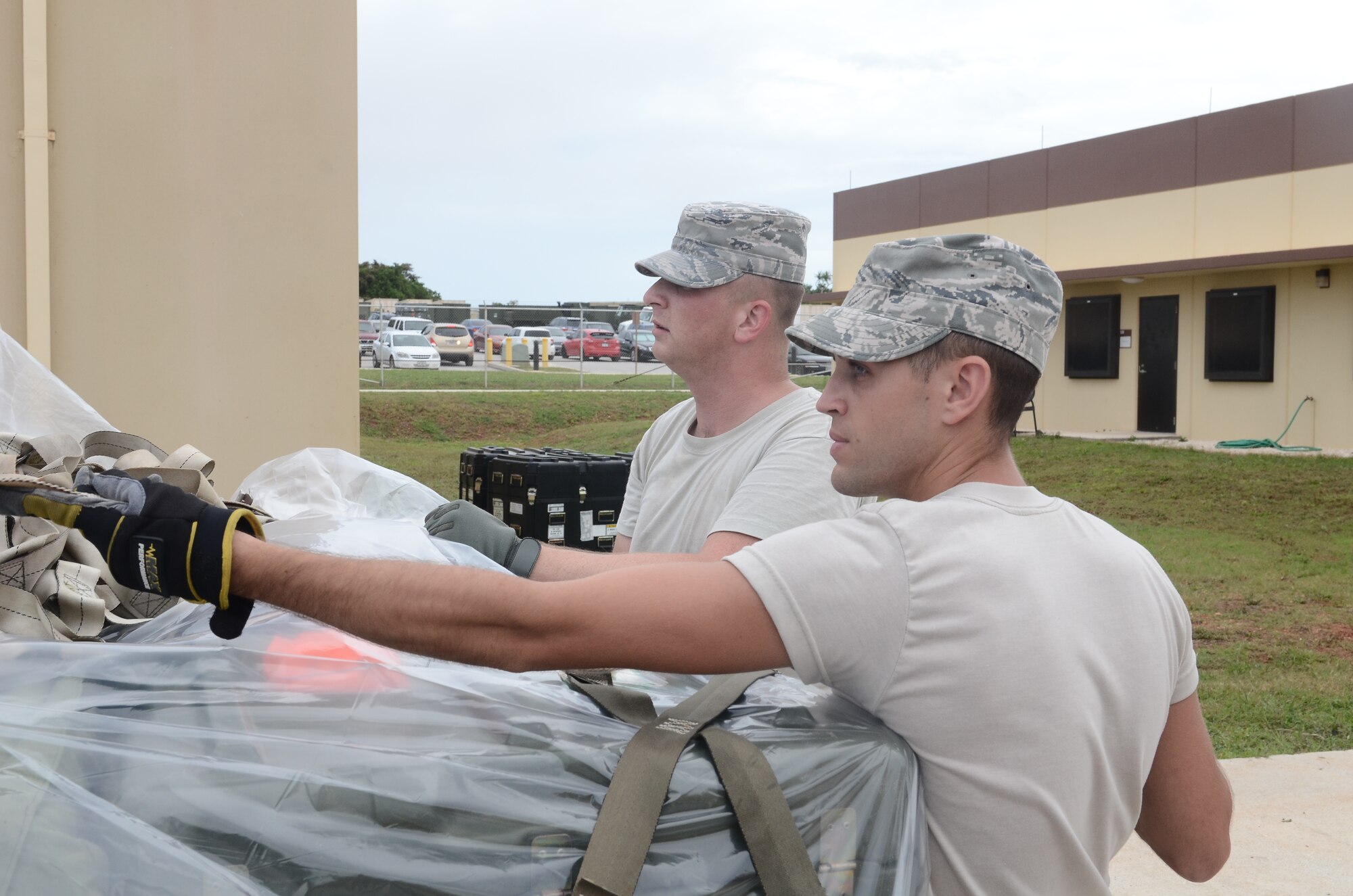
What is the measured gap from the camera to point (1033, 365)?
65.0 inches

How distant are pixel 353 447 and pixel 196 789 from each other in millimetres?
4610

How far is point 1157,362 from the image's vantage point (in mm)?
18609

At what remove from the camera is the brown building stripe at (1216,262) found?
1565 centimetres

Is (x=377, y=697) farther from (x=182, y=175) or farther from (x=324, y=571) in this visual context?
(x=182, y=175)

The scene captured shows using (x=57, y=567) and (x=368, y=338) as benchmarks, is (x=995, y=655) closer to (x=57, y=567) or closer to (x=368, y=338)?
(x=57, y=567)

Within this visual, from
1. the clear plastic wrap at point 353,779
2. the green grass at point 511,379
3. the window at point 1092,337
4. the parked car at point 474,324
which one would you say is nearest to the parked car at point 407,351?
the green grass at point 511,379

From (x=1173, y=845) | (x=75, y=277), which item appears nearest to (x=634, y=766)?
(x=1173, y=845)

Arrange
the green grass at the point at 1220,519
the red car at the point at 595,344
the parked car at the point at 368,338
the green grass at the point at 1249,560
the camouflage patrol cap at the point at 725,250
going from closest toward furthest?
1. the camouflage patrol cap at the point at 725,250
2. the green grass at the point at 1249,560
3. the green grass at the point at 1220,519
4. the parked car at the point at 368,338
5. the red car at the point at 595,344

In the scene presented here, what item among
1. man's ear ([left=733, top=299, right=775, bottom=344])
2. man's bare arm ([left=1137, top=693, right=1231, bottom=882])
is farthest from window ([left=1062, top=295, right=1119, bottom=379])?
man's bare arm ([left=1137, top=693, right=1231, bottom=882])

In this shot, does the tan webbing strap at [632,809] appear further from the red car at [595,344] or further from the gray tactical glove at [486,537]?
the red car at [595,344]

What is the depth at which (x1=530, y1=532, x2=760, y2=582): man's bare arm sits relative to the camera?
7.73 ft

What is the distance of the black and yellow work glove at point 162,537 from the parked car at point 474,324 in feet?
111

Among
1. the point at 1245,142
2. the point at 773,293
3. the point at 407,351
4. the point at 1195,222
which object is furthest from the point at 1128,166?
the point at 407,351

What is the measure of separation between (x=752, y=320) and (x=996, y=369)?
1.32 meters
